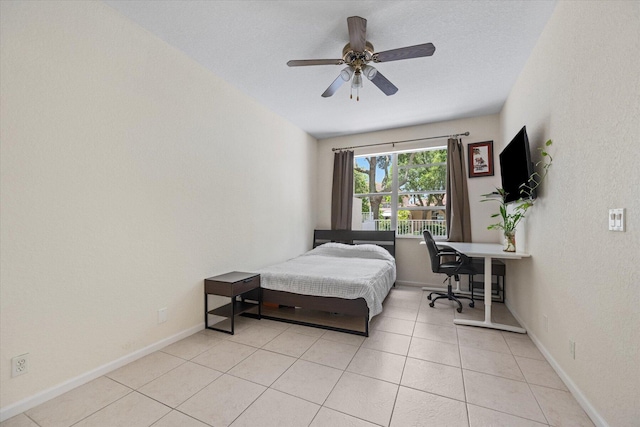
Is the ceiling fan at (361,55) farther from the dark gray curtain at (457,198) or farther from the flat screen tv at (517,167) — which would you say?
the dark gray curtain at (457,198)

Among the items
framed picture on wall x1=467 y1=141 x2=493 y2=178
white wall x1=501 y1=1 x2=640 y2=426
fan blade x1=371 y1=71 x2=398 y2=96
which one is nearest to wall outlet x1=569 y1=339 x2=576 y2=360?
white wall x1=501 y1=1 x2=640 y2=426

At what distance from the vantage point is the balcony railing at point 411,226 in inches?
179

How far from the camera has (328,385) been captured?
1.80 metres

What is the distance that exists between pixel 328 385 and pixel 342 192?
3586 millimetres

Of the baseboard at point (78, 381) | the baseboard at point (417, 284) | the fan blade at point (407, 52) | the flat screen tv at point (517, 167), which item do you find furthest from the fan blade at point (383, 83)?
the baseboard at point (417, 284)

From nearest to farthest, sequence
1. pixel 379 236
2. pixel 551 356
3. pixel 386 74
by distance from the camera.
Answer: pixel 551 356 < pixel 386 74 < pixel 379 236

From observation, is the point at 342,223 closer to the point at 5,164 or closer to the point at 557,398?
the point at 557,398

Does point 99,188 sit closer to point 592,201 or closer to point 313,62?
point 313,62

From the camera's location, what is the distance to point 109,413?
5.04 ft

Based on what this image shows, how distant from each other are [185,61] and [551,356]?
412cm

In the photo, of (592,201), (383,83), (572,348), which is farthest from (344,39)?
(572,348)

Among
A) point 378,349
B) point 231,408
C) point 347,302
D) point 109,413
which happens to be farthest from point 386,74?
point 109,413

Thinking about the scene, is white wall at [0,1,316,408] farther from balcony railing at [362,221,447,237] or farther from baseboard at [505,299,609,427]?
baseboard at [505,299,609,427]

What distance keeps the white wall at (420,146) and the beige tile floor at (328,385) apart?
185cm
